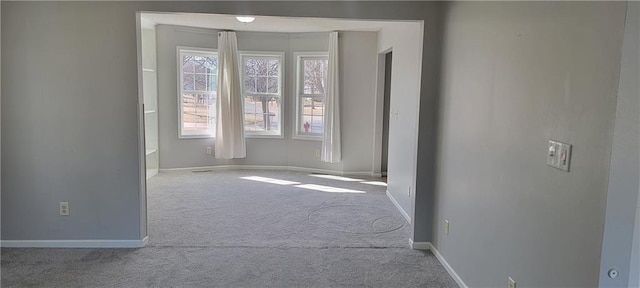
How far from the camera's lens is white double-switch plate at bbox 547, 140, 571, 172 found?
66.6 inches

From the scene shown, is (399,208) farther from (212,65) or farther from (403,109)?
(212,65)

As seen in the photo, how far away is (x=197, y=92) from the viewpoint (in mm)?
6605

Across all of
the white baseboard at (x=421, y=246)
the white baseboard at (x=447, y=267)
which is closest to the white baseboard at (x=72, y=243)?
the white baseboard at (x=421, y=246)

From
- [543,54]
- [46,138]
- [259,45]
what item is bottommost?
[46,138]

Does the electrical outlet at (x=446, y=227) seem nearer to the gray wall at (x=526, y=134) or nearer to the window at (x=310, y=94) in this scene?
the gray wall at (x=526, y=134)

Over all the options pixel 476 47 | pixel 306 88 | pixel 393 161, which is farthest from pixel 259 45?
pixel 476 47

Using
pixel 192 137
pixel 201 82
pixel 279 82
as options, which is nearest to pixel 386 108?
pixel 279 82

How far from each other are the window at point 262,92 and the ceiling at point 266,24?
0.51 meters

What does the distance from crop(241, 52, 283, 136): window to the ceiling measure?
51cm

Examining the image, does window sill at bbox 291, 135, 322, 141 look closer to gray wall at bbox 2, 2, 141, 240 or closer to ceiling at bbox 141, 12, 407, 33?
ceiling at bbox 141, 12, 407, 33

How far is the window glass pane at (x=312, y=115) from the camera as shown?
6730 mm

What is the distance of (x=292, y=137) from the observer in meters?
6.89

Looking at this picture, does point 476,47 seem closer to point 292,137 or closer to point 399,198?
point 399,198

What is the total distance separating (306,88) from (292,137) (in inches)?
32.7
